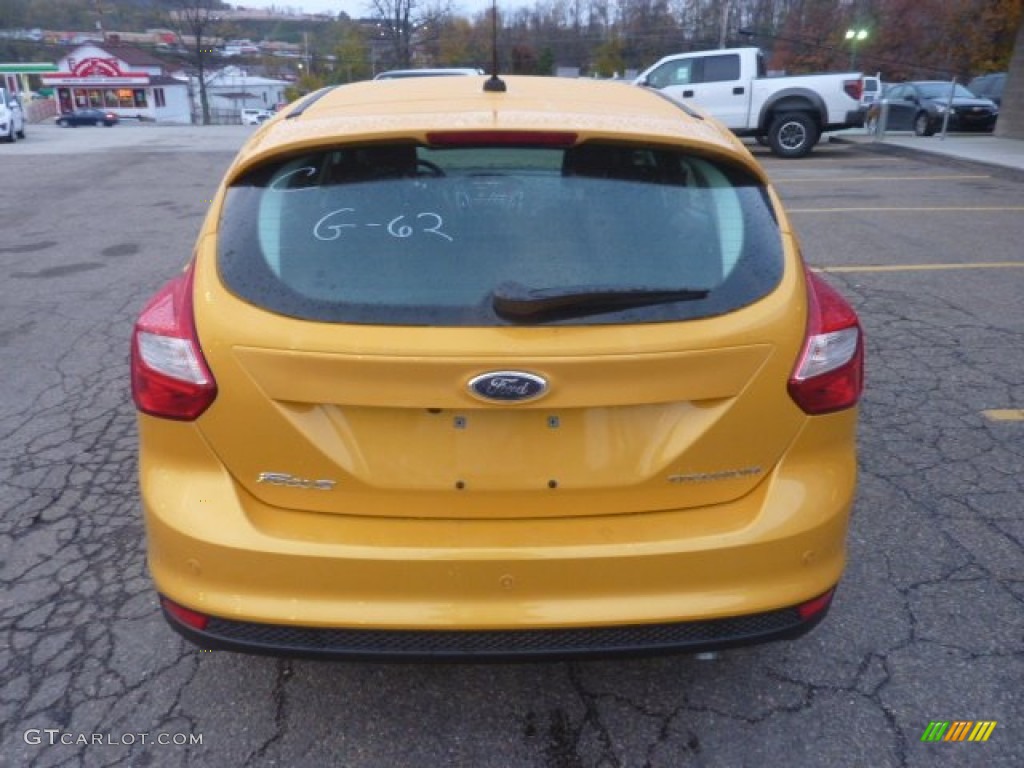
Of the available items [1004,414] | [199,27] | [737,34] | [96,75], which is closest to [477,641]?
[1004,414]

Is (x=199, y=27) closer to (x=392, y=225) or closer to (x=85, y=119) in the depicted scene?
(x=85, y=119)

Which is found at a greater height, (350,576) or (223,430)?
(223,430)

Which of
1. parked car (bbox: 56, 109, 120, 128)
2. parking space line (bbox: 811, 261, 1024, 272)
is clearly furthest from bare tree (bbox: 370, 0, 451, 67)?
parking space line (bbox: 811, 261, 1024, 272)

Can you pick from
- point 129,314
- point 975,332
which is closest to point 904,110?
point 975,332

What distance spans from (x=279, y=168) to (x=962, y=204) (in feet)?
35.4

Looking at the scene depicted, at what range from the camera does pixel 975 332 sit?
5.32m

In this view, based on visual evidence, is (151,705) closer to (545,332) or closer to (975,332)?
(545,332)

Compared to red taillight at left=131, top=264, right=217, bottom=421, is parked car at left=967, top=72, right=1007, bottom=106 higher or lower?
higher

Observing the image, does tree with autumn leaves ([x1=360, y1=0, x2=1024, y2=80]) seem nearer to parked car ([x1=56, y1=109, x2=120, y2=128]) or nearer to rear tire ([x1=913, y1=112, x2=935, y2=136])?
rear tire ([x1=913, y1=112, x2=935, y2=136])

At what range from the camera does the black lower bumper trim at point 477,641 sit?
1.90 metres

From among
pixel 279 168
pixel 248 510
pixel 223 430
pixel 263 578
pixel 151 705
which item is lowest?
pixel 151 705

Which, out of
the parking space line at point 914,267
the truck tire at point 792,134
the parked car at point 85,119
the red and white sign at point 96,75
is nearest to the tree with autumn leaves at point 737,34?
the truck tire at point 792,134

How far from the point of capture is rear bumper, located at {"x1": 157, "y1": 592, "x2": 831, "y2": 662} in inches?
74.9

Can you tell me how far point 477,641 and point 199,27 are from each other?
68.9 metres
